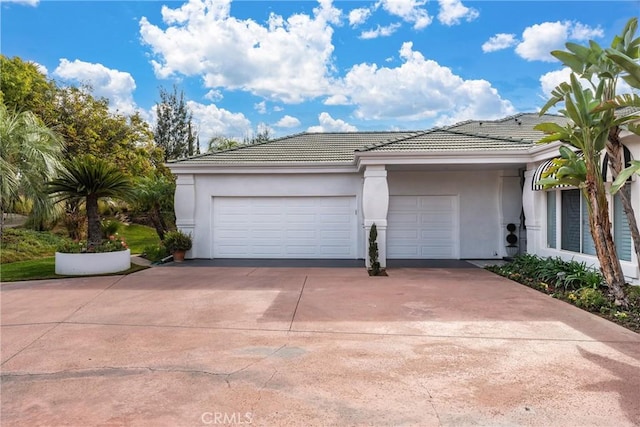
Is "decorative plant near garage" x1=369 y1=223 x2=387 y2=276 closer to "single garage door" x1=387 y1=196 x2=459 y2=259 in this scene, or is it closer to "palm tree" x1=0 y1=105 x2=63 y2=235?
"single garage door" x1=387 y1=196 x2=459 y2=259

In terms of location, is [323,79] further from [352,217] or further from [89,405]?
[89,405]

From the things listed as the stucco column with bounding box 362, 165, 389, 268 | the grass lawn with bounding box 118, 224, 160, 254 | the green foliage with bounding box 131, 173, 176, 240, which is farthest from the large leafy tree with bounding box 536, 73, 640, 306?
the grass lawn with bounding box 118, 224, 160, 254

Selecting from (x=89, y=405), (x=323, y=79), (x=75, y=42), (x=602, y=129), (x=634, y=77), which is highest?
(x=75, y=42)

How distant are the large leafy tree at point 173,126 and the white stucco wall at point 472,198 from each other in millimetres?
20579

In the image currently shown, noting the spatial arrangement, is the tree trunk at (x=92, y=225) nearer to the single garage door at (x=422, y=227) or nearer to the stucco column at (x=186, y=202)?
the stucco column at (x=186, y=202)

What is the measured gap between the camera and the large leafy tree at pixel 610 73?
20.8 ft

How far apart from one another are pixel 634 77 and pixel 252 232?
1070 centimetres

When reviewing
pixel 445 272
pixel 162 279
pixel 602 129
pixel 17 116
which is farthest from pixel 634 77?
pixel 17 116

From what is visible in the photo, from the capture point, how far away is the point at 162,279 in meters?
9.52

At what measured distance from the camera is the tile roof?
10.9 metres

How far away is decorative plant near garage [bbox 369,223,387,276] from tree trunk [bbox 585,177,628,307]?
4690mm

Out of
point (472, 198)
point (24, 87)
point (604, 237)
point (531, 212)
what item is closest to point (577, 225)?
point (531, 212)

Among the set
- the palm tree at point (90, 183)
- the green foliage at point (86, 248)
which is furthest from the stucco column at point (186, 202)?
the green foliage at point (86, 248)

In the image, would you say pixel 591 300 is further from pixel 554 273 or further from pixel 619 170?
pixel 619 170
